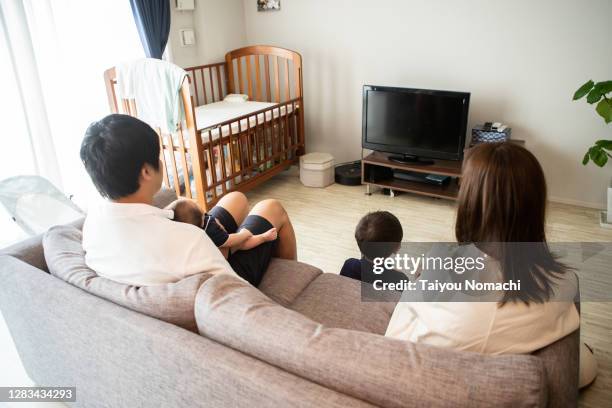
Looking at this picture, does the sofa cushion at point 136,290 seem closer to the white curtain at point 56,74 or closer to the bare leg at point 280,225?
the bare leg at point 280,225

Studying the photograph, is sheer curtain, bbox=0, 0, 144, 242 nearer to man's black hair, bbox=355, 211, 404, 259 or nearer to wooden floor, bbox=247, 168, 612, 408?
wooden floor, bbox=247, 168, 612, 408

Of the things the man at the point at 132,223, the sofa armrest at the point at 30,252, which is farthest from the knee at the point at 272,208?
the sofa armrest at the point at 30,252

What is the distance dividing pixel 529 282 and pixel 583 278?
1.72 metres

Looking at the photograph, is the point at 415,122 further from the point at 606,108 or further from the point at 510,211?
the point at 510,211

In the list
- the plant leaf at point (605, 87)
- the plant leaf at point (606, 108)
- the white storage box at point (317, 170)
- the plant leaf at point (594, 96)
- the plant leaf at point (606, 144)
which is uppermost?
the plant leaf at point (605, 87)

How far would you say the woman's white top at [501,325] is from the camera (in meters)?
0.95

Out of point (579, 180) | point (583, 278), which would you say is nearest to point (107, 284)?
point (583, 278)

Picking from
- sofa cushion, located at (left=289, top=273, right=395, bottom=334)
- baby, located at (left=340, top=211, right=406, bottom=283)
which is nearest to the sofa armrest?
sofa cushion, located at (left=289, top=273, right=395, bottom=334)

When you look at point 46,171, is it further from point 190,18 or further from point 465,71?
point 465,71

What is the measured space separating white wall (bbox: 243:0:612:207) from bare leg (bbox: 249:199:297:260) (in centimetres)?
214

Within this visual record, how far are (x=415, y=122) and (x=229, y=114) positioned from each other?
1.49m

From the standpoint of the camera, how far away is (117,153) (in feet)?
3.81

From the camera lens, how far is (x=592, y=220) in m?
2.98

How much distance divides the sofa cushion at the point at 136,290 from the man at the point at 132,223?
46mm
